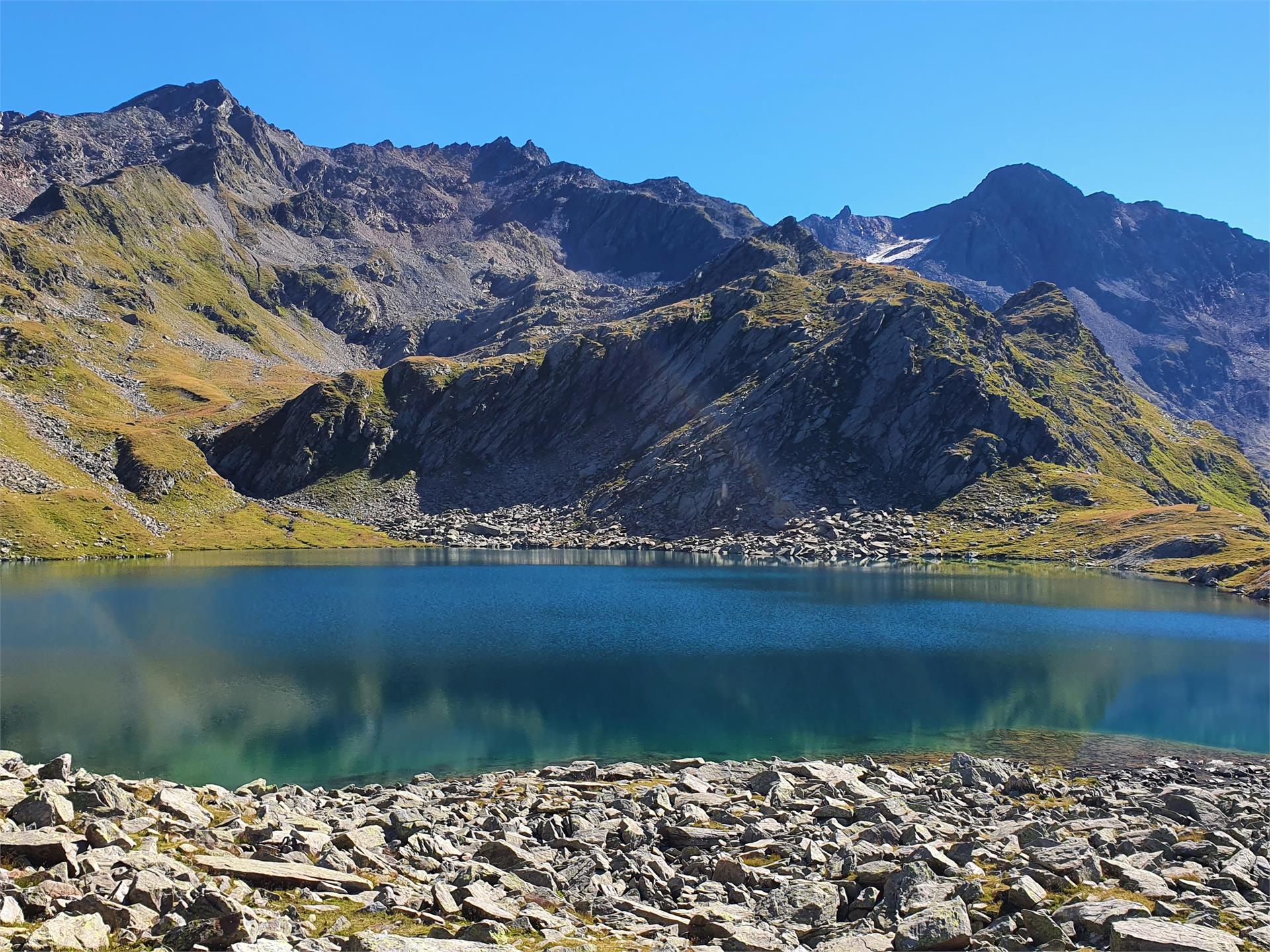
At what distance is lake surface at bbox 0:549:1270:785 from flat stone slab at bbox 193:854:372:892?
22.2 m

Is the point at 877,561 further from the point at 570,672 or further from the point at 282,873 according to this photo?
the point at 282,873

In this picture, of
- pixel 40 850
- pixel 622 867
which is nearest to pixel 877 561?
pixel 622 867

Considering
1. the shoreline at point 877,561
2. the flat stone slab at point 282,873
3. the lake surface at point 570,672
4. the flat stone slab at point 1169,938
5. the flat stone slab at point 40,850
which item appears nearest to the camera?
the flat stone slab at point 1169,938

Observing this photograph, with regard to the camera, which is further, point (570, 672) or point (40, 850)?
point (570, 672)

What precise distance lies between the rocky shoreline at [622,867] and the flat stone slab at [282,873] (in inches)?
2.9

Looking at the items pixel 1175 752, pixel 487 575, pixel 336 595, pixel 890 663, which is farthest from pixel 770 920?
pixel 487 575

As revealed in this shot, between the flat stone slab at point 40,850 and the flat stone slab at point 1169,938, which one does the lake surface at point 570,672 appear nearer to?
the flat stone slab at point 40,850

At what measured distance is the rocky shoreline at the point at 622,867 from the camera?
62.7ft

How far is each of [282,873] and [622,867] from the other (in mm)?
10022

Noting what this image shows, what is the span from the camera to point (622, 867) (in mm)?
26844

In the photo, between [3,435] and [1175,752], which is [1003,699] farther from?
[3,435]

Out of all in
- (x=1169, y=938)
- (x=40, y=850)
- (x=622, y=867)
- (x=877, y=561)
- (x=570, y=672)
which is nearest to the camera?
(x=1169, y=938)

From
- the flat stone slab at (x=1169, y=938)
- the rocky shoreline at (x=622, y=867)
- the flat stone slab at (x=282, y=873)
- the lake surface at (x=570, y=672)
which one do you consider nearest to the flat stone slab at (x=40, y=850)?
the rocky shoreline at (x=622, y=867)

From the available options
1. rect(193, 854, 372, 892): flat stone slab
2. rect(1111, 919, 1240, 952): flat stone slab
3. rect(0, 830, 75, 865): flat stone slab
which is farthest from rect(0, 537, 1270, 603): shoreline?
rect(193, 854, 372, 892): flat stone slab
